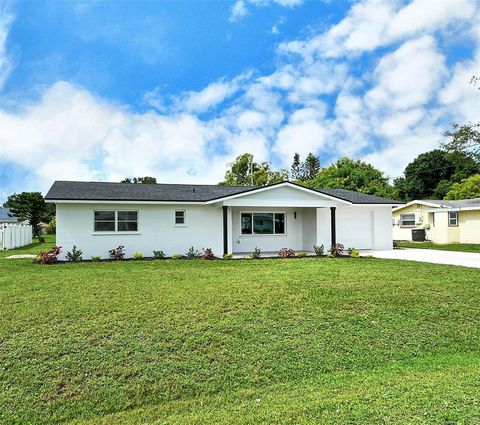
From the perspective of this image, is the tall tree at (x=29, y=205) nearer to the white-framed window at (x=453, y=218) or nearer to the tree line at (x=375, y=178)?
the tree line at (x=375, y=178)

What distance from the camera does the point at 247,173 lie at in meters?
50.5

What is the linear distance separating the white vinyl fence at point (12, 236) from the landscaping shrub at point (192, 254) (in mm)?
12903

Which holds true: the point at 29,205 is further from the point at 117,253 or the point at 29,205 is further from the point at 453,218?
the point at 453,218

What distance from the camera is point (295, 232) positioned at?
19.7m

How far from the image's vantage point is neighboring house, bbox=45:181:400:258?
15.5 m

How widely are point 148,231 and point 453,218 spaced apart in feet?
73.1

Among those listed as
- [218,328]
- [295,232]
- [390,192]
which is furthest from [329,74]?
[390,192]

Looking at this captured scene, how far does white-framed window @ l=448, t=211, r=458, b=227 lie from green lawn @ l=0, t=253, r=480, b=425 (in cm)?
1919

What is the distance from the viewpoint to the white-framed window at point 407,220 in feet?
93.3

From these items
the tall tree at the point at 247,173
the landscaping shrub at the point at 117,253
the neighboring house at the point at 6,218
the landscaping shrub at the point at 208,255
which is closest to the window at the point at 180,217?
the landscaping shrub at the point at 208,255

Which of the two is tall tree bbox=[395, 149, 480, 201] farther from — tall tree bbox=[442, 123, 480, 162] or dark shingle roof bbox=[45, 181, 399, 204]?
dark shingle roof bbox=[45, 181, 399, 204]

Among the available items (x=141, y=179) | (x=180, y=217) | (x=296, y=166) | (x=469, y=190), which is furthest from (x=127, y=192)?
(x=296, y=166)

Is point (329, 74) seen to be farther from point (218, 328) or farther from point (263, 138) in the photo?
point (218, 328)

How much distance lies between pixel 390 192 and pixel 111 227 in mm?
39023
